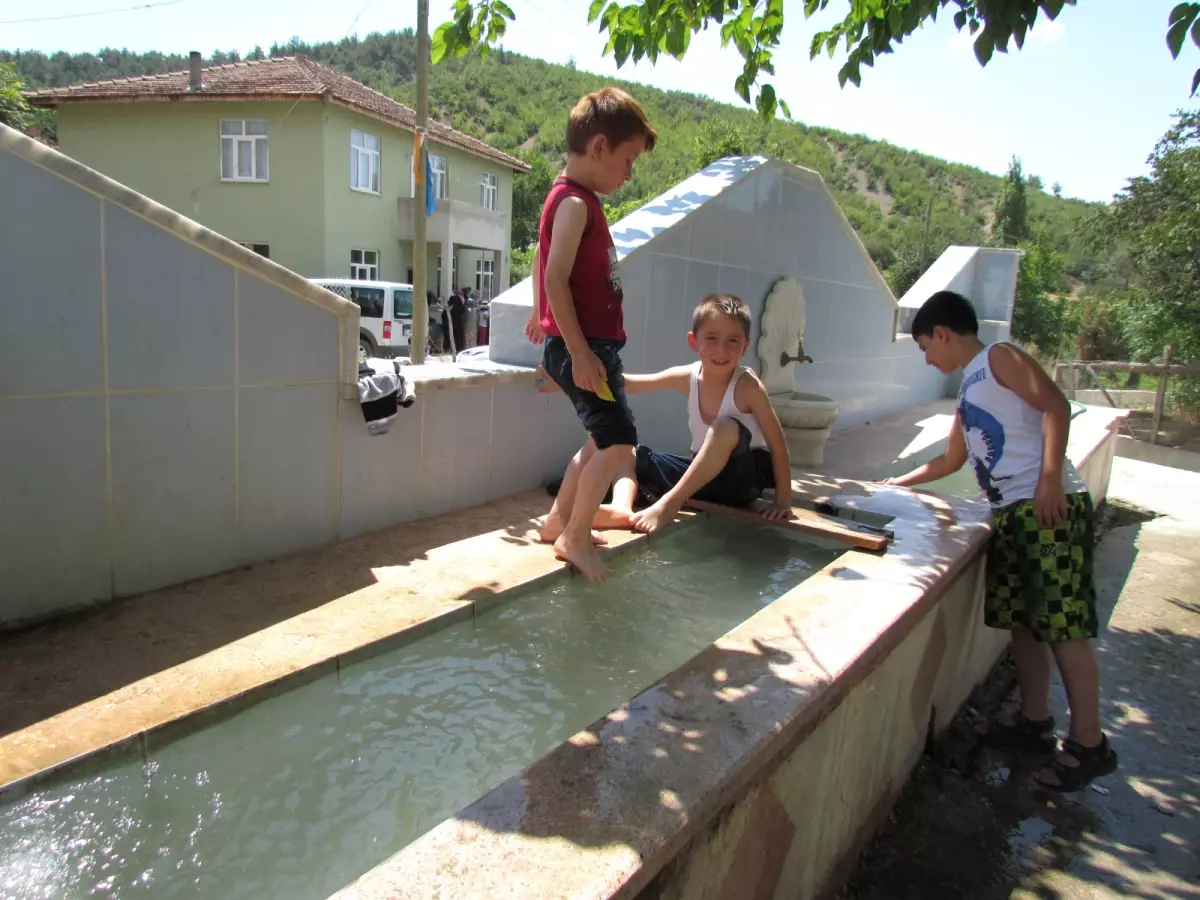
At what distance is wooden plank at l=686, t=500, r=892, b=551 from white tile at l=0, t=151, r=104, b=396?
8.11 feet

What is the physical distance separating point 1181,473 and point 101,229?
37.8 feet

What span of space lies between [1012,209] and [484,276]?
145 feet

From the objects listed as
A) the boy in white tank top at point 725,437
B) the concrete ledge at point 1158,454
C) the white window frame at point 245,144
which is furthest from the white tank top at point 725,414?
the white window frame at point 245,144

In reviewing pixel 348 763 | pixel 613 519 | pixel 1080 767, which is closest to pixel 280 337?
pixel 613 519

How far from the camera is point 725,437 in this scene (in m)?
3.45

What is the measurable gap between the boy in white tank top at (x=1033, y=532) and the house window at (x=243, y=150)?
25.3 meters

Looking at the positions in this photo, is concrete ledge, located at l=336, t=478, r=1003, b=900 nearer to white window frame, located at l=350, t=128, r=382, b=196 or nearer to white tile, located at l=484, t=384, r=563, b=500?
white tile, located at l=484, t=384, r=563, b=500

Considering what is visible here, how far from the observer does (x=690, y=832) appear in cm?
136

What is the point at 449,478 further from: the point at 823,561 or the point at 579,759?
the point at 579,759

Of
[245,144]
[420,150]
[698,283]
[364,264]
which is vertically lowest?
[698,283]

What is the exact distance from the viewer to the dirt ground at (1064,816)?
2.41 m

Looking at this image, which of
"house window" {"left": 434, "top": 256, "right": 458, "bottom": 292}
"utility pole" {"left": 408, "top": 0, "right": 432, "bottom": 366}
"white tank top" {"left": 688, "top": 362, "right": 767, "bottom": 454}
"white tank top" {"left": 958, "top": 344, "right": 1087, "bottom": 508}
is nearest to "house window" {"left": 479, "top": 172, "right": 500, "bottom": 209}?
"house window" {"left": 434, "top": 256, "right": 458, "bottom": 292}

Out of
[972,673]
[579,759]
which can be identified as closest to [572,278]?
[579,759]

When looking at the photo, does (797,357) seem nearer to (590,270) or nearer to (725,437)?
(725,437)
